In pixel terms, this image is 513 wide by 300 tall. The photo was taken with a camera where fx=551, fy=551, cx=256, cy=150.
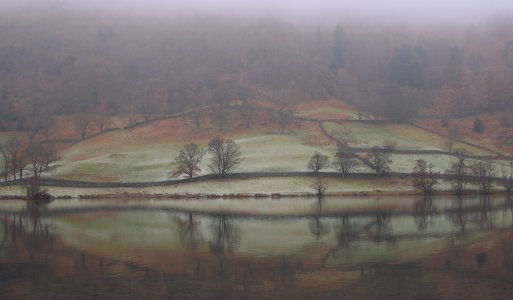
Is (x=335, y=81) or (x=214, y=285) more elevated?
(x=335, y=81)

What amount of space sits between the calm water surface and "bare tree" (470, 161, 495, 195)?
3577cm

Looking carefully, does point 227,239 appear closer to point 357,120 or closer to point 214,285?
point 214,285

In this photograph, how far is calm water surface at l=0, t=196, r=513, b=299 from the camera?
70.1 ft

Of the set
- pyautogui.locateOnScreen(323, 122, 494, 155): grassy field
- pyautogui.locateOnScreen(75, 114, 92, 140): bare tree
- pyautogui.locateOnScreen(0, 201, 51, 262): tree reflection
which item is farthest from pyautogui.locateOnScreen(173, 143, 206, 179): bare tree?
pyautogui.locateOnScreen(75, 114, 92, 140): bare tree

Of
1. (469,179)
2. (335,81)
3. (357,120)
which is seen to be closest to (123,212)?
(469,179)

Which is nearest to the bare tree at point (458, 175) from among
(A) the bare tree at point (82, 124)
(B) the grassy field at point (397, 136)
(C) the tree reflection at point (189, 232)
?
(B) the grassy field at point (397, 136)

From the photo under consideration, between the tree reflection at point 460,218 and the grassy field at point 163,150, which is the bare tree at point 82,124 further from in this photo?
the tree reflection at point 460,218

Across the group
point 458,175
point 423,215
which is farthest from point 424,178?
point 423,215

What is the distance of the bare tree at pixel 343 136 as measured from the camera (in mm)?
117206

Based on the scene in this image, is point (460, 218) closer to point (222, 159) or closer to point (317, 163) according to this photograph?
point (317, 163)

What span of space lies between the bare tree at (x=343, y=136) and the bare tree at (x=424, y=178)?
78.2 ft

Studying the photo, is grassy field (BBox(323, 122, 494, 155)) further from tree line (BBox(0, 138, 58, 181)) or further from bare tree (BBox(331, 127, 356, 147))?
tree line (BBox(0, 138, 58, 181))

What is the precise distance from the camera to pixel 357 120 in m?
141

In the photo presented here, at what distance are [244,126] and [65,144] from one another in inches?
1726
